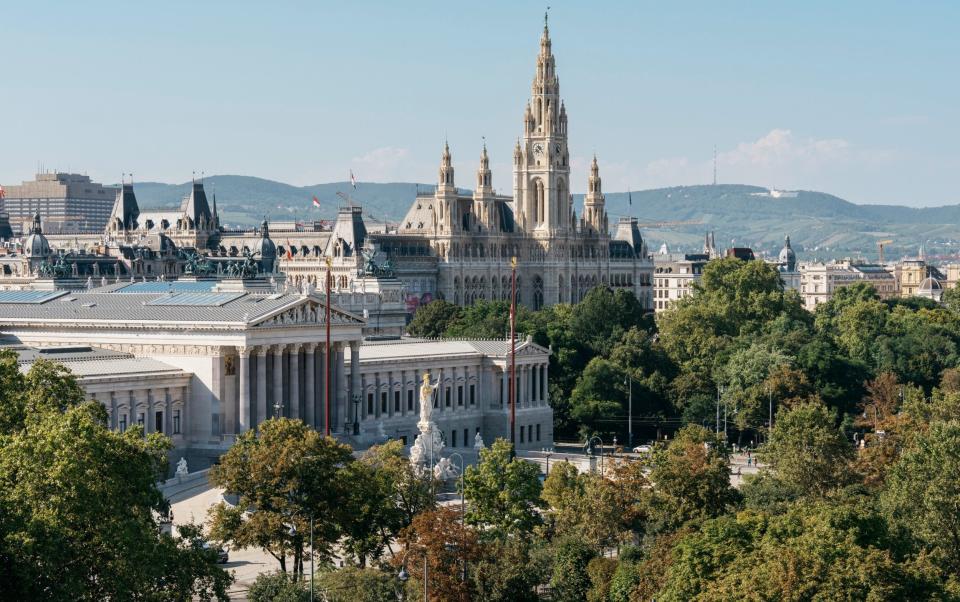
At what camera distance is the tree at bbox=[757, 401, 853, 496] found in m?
101

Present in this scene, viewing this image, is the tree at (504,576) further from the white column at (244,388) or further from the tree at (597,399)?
the tree at (597,399)

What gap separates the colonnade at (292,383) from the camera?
396 feet

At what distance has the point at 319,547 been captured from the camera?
8650cm

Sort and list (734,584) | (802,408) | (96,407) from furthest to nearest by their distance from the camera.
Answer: (802,408) < (96,407) < (734,584)

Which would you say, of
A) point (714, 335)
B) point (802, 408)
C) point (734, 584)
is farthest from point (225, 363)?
point (714, 335)

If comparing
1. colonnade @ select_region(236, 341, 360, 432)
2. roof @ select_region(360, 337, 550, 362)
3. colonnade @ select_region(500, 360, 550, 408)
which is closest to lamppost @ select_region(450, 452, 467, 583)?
colonnade @ select_region(236, 341, 360, 432)

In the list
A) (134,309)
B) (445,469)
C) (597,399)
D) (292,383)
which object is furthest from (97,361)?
(597,399)

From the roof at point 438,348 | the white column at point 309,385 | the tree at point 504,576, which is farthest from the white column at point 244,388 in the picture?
the tree at point 504,576

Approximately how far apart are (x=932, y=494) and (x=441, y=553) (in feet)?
66.8

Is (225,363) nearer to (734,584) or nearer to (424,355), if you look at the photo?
(424,355)

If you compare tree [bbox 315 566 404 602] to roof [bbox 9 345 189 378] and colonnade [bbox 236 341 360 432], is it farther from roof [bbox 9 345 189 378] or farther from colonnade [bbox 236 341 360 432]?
colonnade [bbox 236 341 360 432]

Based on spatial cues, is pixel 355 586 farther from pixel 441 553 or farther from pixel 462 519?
pixel 462 519

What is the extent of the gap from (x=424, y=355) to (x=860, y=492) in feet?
151

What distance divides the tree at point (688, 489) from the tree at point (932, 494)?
23.4 ft
